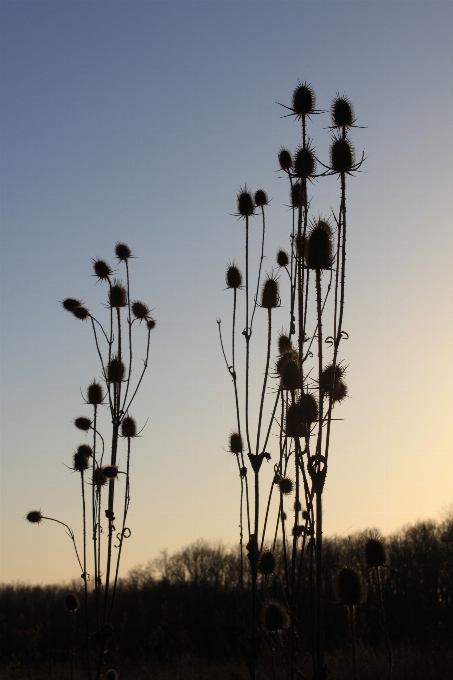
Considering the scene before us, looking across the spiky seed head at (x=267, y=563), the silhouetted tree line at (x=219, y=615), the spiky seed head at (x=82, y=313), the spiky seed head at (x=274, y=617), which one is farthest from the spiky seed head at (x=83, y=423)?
the silhouetted tree line at (x=219, y=615)

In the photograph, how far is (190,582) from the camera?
48875 mm

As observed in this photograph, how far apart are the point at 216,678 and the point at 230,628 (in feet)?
51.1

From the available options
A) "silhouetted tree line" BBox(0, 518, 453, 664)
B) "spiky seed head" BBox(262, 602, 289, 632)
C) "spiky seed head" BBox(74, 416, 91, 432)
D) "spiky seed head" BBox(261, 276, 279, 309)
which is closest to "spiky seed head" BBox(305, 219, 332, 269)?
"spiky seed head" BBox(261, 276, 279, 309)

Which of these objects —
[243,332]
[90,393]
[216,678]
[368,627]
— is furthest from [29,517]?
[368,627]

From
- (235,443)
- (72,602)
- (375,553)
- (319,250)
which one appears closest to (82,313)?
(235,443)

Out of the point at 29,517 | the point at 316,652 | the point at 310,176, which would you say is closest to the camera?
the point at 316,652

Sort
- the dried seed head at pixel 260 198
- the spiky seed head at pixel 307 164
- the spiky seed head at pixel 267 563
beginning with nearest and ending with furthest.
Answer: the spiky seed head at pixel 307 164 < the spiky seed head at pixel 267 563 < the dried seed head at pixel 260 198

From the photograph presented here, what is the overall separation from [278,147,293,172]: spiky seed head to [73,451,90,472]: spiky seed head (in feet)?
13.6

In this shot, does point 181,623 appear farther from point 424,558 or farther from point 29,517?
point 29,517

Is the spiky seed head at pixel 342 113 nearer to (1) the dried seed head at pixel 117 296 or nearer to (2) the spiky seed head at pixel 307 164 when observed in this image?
(2) the spiky seed head at pixel 307 164

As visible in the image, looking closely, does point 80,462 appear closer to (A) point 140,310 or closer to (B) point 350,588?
(A) point 140,310

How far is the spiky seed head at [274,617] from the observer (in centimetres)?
626

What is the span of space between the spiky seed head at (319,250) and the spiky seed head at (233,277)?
242 centimetres

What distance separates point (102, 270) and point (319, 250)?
3770 millimetres
